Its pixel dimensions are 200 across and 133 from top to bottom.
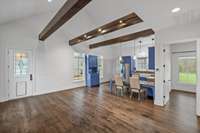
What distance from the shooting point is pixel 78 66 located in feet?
27.7

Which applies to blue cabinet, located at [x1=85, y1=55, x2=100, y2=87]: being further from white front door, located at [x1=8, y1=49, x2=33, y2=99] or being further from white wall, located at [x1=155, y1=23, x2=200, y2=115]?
white wall, located at [x1=155, y1=23, x2=200, y2=115]

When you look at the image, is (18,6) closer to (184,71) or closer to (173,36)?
(173,36)

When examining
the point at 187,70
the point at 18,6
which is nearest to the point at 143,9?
the point at 18,6

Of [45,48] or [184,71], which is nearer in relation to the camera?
[45,48]

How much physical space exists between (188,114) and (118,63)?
24.3ft

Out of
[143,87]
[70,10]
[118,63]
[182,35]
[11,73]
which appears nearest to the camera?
[70,10]

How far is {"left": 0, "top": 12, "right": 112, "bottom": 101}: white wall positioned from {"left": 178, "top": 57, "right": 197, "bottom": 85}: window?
18.9ft

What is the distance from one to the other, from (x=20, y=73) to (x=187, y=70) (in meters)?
8.73

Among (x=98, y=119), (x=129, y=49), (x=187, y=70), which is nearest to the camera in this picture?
(x=98, y=119)

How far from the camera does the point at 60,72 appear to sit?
712 centimetres

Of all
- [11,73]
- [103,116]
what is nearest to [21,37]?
[11,73]

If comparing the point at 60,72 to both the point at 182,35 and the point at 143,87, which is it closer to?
the point at 143,87

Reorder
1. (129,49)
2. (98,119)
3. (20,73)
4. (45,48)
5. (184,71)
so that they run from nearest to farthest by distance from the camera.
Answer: (98,119) < (20,73) < (45,48) < (184,71) < (129,49)

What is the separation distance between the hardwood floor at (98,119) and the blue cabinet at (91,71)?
373 centimetres
